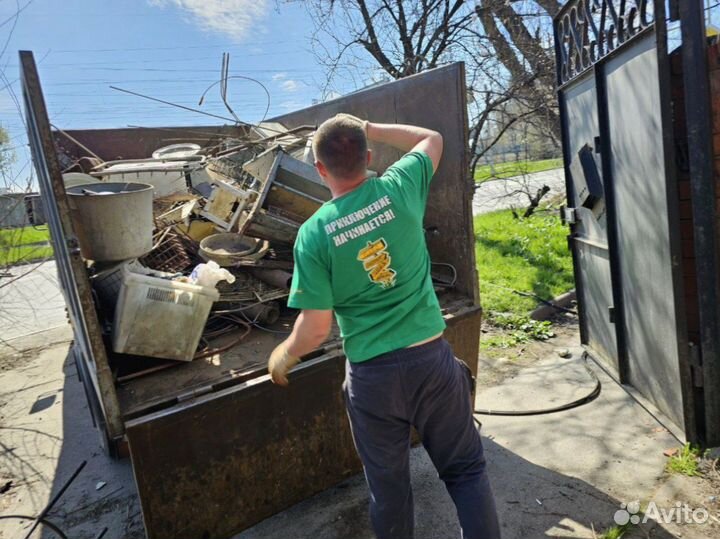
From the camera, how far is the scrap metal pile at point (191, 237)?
2326mm

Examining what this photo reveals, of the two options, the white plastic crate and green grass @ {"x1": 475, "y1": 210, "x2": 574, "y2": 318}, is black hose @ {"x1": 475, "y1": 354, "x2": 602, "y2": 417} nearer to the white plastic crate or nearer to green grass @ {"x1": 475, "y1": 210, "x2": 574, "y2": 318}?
green grass @ {"x1": 475, "y1": 210, "x2": 574, "y2": 318}

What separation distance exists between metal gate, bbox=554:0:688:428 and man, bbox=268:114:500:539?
157 centimetres

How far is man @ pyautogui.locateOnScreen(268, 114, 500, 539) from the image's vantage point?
173 cm

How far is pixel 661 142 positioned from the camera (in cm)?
258

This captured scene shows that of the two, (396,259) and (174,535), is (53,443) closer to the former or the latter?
(174,535)

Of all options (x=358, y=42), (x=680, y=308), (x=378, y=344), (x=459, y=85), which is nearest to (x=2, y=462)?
(x=378, y=344)

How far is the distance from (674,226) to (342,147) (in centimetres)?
191

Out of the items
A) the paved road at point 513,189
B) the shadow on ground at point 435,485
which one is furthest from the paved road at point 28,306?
the paved road at point 513,189

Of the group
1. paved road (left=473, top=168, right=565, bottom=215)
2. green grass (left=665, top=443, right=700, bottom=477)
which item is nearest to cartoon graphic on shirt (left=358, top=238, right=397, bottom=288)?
green grass (left=665, top=443, right=700, bottom=477)

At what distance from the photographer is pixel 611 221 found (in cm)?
330

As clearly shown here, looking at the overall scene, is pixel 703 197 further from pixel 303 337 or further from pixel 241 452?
pixel 241 452

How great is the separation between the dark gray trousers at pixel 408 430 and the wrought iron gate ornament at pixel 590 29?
2.19 meters

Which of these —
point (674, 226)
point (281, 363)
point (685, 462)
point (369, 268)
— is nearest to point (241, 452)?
point (281, 363)

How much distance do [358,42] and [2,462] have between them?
6.61m
